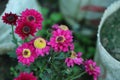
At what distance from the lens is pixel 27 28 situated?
3.29ft

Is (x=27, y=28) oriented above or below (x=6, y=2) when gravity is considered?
below

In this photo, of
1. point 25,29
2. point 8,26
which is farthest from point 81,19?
point 25,29

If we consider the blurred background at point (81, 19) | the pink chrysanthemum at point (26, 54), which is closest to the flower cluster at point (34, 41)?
the pink chrysanthemum at point (26, 54)

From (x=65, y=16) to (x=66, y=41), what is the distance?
30.5 inches

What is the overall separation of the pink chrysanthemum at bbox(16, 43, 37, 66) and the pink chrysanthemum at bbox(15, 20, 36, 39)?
0.12ft

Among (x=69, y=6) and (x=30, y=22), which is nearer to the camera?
(x=30, y=22)

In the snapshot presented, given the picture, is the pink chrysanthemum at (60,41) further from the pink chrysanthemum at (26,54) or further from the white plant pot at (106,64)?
the white plant pot at (106,64)

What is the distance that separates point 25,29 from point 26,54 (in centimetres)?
7

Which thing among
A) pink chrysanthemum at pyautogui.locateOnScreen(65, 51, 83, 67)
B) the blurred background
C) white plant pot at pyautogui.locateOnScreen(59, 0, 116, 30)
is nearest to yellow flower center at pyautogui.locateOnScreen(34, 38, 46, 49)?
pink chrysanthemum at pyautogui.locateOnScreen(65, 51, 83, 67)

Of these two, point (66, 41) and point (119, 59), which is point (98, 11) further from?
point (66, 41)

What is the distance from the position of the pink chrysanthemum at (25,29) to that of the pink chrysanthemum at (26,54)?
0.12 feet

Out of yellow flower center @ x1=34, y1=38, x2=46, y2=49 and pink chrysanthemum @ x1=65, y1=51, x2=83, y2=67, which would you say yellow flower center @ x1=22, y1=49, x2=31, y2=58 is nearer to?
yellow flower center @ x1=34, y1=38, x2=46, y2=49

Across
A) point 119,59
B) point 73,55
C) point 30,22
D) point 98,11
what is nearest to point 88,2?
point 98,11

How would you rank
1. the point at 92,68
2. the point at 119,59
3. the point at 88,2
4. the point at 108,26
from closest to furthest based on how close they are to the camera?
the point at 92,68
the point at 119,59
the point at 108,26
the point at 88,2
